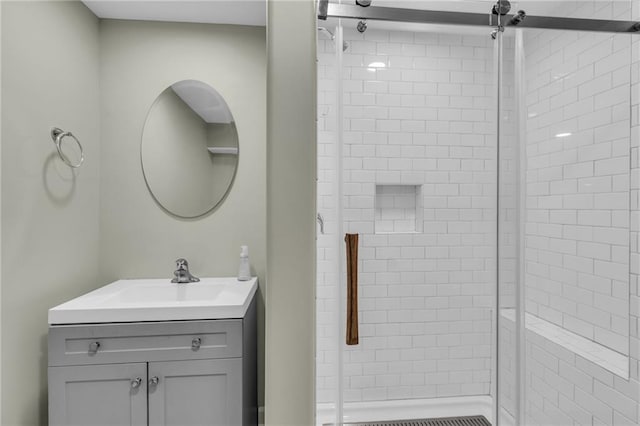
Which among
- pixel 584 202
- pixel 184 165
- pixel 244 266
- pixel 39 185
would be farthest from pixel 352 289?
pixel 39 185

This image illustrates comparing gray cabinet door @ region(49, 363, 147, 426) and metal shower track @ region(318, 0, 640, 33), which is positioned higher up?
metal shower track @ region(318, 0, 640, 33)

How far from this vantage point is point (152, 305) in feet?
5.26

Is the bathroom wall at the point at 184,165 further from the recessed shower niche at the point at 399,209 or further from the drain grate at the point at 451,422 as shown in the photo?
the drain grate at the point at 451,422

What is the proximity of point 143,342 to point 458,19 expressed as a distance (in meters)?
1.98

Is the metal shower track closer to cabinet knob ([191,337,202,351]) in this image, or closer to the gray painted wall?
the gray painted wall

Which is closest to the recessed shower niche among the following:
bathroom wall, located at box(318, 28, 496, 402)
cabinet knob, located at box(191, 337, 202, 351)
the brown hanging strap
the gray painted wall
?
bathroom wall, located at box(318, 28, 496, 402)

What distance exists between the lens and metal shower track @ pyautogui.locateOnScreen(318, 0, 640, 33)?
1.54 meters

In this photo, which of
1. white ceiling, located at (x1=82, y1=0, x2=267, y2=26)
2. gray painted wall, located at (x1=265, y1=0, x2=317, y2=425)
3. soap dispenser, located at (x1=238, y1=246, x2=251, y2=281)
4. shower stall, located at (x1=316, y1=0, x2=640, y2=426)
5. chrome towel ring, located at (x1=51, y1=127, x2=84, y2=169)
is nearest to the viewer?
gray painted wall, located at (x1=265, y1=0, x2=317, y2=425)

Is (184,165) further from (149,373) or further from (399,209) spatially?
(399,209)

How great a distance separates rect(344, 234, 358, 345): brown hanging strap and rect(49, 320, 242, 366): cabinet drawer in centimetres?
50

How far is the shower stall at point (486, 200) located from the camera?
1.59 meters

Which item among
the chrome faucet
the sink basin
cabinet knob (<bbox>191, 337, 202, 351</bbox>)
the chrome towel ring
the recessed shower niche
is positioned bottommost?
cabinet knob (<bbox>191, 337, 202, 351</bbox>)

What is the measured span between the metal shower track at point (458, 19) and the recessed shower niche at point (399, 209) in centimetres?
72

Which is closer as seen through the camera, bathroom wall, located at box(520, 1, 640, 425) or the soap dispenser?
bathroom wall, located at box(520, 1, 640, 425)
